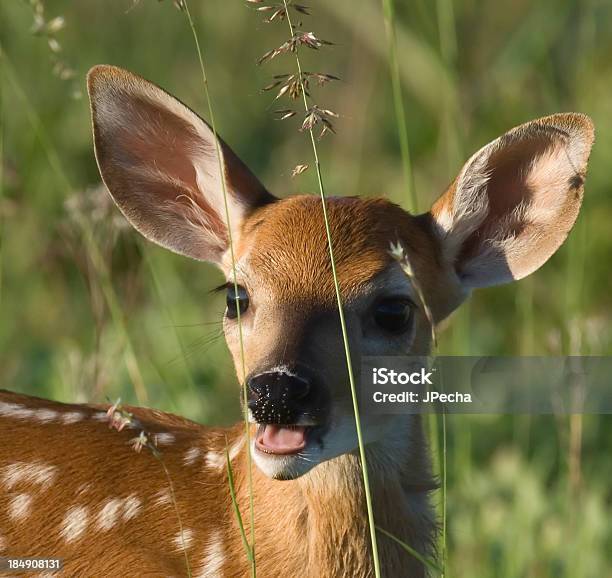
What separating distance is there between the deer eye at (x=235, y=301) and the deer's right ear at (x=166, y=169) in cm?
33

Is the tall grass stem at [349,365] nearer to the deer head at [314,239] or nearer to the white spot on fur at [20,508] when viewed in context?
the deer head at [314,239]

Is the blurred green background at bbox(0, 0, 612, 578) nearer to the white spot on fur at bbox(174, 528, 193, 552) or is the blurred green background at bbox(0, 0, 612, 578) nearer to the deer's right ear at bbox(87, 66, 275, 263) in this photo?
the deer's right ear at bbox(87, 66, 275, 263)

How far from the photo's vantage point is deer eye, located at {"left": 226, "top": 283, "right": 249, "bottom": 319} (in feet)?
12.5

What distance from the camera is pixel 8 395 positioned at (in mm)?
4242

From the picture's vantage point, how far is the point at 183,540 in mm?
3752

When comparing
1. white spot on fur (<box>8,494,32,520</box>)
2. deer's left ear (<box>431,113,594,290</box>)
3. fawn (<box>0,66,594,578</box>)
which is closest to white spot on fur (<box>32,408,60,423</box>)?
fawn (<box>0,66,594,578</box>)

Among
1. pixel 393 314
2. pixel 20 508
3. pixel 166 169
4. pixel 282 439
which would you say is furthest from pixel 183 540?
pixel 166 169

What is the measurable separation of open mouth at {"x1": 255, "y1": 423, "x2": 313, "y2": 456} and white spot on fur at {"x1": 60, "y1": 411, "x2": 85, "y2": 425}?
0.87 metres

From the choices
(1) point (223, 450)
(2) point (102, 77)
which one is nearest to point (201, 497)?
(1) point (223, 450)

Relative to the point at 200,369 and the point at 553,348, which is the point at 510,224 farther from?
the point at 200,369

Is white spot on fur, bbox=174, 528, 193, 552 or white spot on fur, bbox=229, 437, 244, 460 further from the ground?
white spot on fur, bbox=229, 437, 244, 460

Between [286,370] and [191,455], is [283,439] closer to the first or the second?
[286,370]

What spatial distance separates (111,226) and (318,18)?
5400 millimetres

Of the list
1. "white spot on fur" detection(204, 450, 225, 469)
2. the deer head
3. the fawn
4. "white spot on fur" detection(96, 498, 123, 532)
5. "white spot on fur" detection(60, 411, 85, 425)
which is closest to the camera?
the deer head
